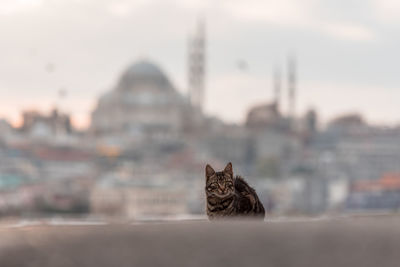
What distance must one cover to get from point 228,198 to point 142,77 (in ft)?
246

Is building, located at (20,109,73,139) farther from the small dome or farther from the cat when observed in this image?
the cat

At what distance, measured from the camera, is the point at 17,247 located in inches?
Answer: 30.8

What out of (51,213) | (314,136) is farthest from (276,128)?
(51,213)

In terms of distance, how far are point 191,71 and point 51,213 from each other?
19.6 meters

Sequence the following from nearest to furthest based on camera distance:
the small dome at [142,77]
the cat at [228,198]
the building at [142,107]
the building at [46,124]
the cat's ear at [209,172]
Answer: the cat at [228,198] → the cat's ear at [209,172] → the small dome at [142,77] → the building at [142,107] → the building at [46,124]

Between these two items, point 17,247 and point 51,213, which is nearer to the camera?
point 17,247

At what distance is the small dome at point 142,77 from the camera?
7519 centimetres

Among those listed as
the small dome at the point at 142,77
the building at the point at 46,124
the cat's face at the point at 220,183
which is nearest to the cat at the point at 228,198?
the cat's face at the point at 220,183

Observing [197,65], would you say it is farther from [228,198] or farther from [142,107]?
[228,198]

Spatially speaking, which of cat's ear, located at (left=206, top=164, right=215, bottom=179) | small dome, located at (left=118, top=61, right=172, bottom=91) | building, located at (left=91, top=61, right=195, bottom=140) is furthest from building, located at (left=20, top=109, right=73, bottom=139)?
cat's ear, located at (left=206, top=164, right=215, bottom=179)

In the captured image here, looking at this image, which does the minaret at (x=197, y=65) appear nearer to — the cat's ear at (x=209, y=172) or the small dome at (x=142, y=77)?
the small dome at (x=142, y=77)

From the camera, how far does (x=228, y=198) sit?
1.42 meters

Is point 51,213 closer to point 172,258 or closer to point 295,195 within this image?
point 295,195

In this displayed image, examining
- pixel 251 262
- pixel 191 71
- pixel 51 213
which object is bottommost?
pixel 51 213
